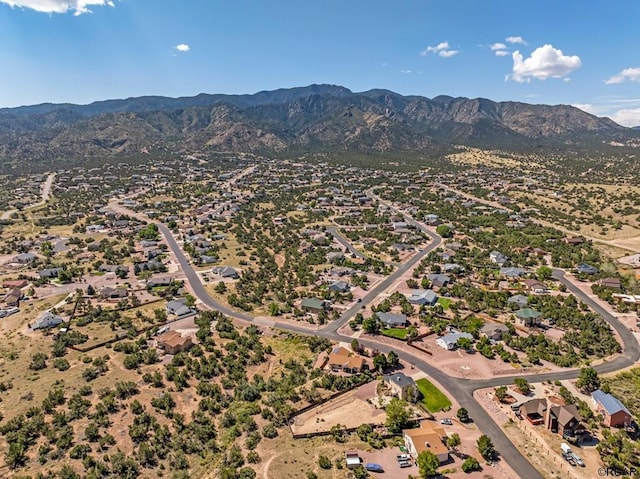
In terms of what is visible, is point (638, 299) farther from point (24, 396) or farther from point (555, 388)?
point (24, 396)

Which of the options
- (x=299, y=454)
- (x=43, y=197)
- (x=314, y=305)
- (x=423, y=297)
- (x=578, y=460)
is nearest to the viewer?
(x=578, y=460)

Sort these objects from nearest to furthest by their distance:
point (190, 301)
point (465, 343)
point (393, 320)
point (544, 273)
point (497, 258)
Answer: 1. point (465, 343)
2. point (393, 320)
3. point (190, 301)
4. point (544, 273)
5. point (497, 258)

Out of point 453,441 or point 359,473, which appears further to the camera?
point 453,441

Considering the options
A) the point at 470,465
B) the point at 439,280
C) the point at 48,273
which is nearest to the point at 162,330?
the point at 48,273

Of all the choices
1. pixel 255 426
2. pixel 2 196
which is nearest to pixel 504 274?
pixel 255 426

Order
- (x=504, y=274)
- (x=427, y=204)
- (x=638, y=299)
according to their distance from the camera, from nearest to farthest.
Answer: (x=638, y=299)
(x=504, y=274)
(x=427, y=204)

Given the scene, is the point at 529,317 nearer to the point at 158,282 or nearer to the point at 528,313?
the point at 528,313

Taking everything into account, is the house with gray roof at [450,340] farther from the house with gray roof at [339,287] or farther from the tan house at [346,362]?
the house with gray roof at [339,287]
